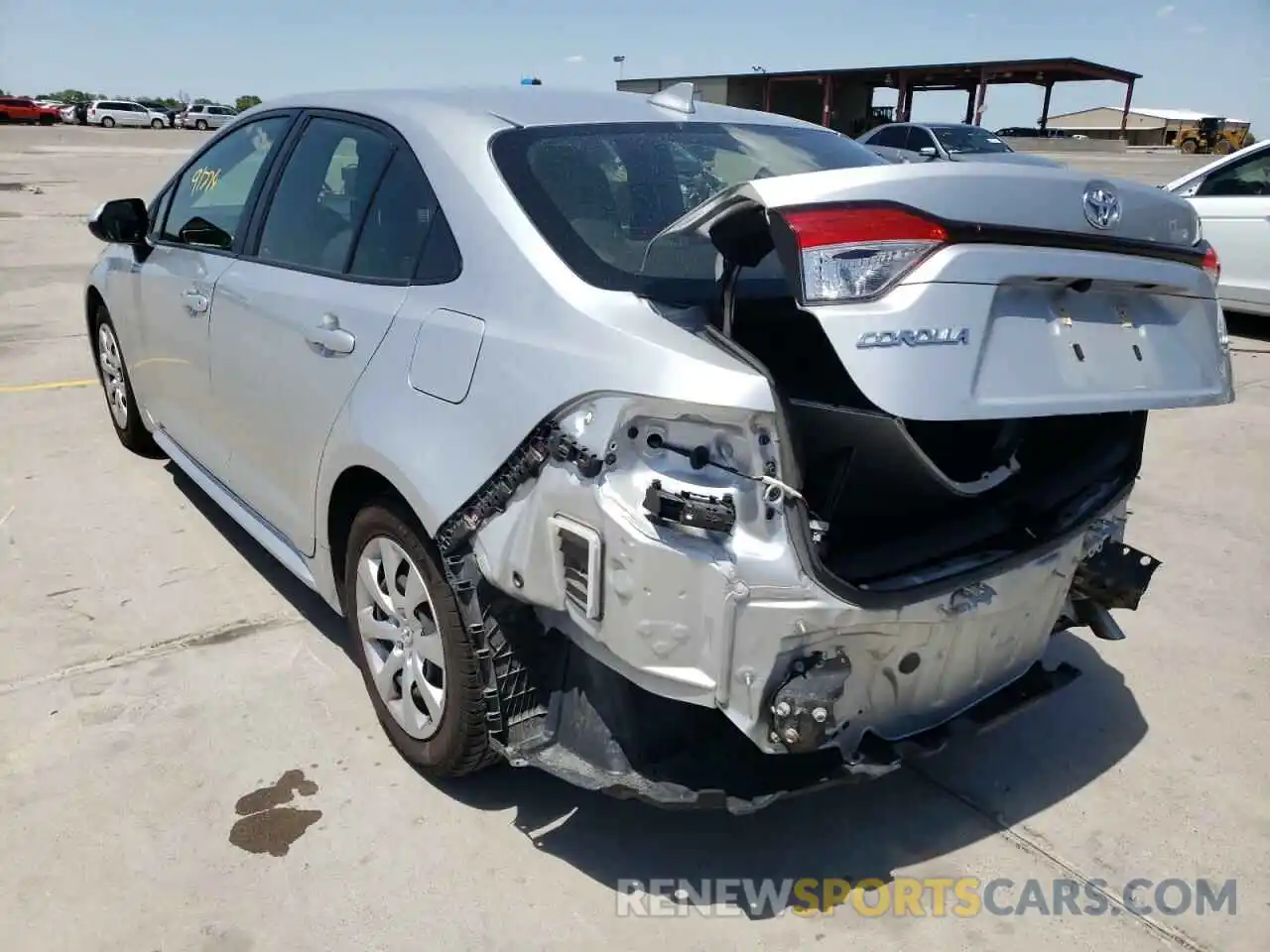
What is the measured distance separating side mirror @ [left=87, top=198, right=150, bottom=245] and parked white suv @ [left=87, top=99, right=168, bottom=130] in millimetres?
64039

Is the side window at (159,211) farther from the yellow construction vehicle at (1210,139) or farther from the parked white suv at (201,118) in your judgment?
the parked white suv at (201,118)

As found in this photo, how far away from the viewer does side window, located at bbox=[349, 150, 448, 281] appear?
266cm

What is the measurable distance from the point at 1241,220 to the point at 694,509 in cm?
813

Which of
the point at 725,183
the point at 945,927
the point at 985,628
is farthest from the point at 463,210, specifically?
the point at 945,927

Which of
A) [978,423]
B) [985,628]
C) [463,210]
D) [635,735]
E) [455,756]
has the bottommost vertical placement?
[455,756]

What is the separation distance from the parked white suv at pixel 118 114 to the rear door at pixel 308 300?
6535cm

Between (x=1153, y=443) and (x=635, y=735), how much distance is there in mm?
4737

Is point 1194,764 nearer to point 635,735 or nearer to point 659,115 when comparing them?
point 635,735

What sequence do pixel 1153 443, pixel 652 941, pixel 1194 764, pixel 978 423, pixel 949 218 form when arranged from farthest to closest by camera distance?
pixel 1153 443, pixel 1194 764, pixel 978 423, pixel 652 941, pixel 949 218

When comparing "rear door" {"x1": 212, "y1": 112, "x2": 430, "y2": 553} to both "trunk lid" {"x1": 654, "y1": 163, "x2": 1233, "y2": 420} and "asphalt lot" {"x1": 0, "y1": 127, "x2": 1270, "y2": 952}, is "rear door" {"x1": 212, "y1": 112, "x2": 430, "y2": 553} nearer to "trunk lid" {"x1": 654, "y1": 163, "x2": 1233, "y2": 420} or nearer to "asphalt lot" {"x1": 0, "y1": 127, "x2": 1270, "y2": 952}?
"asphalt lot" {"x1": 0, "y1": 127, "x2": 1270, "y2": 952}

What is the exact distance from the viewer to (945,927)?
2.35 m

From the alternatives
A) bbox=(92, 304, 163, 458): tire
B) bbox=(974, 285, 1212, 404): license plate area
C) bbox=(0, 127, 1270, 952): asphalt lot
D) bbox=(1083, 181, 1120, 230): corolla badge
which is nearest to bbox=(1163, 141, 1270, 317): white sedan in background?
bbox=(0, 127, 1270, 952): asphalt lot

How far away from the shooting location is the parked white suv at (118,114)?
59.0 meters

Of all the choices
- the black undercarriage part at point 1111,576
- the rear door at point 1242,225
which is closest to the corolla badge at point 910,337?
the black undercarriage part at point 1111,576
